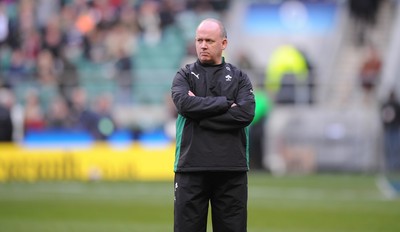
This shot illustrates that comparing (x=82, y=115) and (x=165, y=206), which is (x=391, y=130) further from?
(x=165, y=206)

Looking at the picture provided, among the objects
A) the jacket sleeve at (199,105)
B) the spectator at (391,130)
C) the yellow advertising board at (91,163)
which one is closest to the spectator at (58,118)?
the yellow advertising board at (91,163)

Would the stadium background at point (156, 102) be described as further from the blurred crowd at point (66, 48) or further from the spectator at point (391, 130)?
the spectator at point (391, 130)

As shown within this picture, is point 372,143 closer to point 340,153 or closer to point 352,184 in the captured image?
point 340,153

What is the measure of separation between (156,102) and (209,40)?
19414 mm

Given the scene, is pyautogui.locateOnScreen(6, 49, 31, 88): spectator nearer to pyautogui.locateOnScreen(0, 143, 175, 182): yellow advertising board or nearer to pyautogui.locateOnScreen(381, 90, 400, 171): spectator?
pyautogui.locateOnScreen(0, 143, 175, 182): yellow advertising board

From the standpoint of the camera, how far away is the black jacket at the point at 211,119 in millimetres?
7574

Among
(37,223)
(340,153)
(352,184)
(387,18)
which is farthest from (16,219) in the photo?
(387,18)

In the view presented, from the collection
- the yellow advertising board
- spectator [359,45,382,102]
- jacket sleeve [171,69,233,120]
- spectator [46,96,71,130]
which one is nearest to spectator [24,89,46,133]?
spectator [46,96,71,130]

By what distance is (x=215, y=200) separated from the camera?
7.77 meters

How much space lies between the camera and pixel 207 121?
25.0 feet

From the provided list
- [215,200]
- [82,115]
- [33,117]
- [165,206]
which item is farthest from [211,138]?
[33,117]

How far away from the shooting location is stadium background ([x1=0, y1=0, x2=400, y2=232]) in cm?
1928

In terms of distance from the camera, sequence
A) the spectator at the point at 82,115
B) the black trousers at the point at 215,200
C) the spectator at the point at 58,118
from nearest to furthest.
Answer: the black trousers at the point at 215,200 → the spectator at the point at 82,115 → the spectator at the point at 58,118

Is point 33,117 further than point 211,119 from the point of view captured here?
Yes
